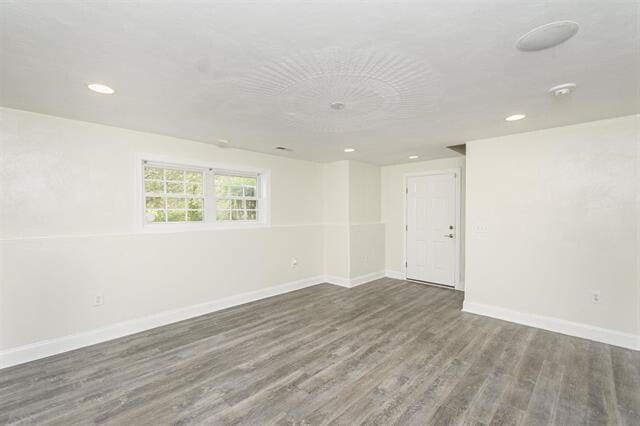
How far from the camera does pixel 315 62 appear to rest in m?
1.79

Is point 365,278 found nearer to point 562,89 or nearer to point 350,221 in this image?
point 350,221

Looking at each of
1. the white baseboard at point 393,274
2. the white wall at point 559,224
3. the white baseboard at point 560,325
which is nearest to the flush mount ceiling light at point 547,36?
the white wall at point 559,224

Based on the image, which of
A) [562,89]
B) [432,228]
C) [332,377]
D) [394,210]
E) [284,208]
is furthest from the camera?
[394,210]

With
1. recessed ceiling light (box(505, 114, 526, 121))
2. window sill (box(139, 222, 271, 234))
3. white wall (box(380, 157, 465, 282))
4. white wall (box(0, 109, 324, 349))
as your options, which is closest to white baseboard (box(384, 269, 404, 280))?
white wall (box(380, 157, 465, 282))

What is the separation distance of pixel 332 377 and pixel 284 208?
120 inches

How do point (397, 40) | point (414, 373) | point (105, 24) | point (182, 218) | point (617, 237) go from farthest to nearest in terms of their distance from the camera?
1. point (182, 218)
2. point (617, 237)
3. point (414, 373)
4. point (397, 40)
5. point (105, 24)

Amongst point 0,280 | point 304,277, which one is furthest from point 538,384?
point 0,280

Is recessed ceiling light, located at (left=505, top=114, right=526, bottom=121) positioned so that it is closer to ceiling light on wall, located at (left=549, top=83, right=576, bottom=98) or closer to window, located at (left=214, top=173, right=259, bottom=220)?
ceiling light on wall, located at (left=549, top=83, right=576, bottom=98)

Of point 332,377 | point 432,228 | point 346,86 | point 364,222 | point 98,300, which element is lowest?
point 332,377

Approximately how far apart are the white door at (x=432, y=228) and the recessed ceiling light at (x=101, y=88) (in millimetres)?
4804

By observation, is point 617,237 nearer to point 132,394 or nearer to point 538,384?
point 538,384

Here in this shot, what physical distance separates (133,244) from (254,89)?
2.38 meters

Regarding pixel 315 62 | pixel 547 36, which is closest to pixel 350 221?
pixel 315 62

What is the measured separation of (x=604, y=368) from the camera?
8.18 feet
